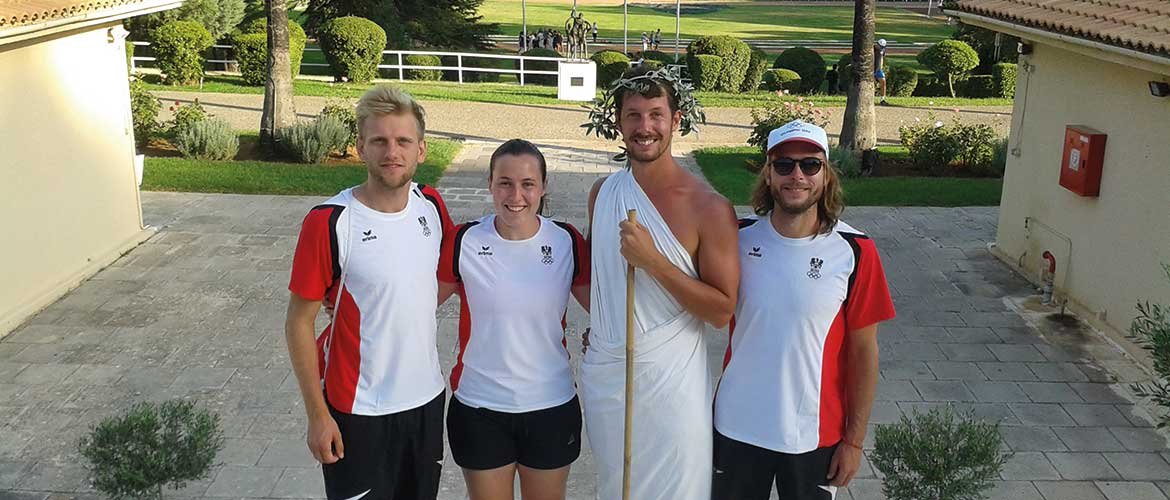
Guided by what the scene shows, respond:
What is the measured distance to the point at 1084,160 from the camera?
8344 mm

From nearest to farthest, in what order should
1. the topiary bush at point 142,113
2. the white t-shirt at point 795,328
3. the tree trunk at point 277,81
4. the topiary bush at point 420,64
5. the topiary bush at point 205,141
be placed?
the white t-shirt at point 795,328 → the topiary bush at point 205,141 → the tree trunk at point 277,81 → the topiary bush at point 142,113 → the topiary bush at point 420,64

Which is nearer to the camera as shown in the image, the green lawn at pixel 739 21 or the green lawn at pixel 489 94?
the green lawn at pixel 489 94

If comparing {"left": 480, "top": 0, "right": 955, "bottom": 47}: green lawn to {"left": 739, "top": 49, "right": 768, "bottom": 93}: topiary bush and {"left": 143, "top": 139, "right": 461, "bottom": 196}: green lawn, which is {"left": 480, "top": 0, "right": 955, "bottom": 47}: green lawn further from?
{"left": 143, "top": 139, "right": 461, "bottom": 196}: green lawn

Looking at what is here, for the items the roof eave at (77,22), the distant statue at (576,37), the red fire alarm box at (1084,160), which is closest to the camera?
the roof eave at (77,22)

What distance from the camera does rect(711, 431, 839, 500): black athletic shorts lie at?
350cm

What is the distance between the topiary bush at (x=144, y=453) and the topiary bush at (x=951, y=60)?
24513 mm

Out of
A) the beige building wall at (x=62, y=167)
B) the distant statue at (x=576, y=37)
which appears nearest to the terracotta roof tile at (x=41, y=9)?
the beige building wall at (x=62, y=167)

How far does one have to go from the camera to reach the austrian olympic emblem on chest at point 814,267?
3.38 metres

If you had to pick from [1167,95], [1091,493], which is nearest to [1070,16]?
[1167,95]

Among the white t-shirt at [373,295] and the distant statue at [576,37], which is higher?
the distant statue at [576,37]

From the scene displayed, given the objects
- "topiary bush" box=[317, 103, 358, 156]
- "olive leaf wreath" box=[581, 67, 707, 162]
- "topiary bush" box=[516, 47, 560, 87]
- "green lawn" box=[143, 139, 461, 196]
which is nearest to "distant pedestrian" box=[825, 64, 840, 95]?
"topiary bush" box=[516, 47, 560, 87]

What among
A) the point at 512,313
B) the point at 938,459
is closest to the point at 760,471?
the point at 512,313

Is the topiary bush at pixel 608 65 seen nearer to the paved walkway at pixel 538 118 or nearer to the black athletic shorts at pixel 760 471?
the paved walkway at pixel 538 118

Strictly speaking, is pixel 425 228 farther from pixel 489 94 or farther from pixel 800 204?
pixel 489 94
